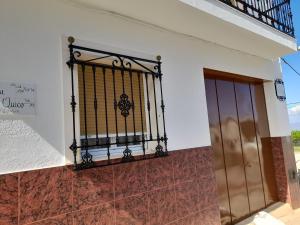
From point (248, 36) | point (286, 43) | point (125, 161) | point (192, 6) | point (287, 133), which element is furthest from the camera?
point (287, 133)

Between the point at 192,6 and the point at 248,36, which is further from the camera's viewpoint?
the point at 248,36

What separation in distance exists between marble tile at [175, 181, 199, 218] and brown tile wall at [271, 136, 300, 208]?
2823 millimetres

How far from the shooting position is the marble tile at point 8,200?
1.95 meters

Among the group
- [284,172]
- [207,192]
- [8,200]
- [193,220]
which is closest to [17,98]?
[8,200]

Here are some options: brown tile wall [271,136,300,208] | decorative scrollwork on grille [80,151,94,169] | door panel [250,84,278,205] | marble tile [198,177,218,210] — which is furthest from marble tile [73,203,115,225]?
brown tile wall [271,136,300,208]

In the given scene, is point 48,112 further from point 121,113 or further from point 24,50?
point 121,113

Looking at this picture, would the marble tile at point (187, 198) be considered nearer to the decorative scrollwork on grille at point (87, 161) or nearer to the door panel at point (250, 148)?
the decorative scrollwork on grille at point (87, 161)

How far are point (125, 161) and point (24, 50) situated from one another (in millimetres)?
1390

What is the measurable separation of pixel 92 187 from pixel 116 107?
2.79 feet

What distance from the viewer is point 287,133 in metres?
5.63

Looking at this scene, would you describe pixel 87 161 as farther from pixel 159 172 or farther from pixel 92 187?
pixel 159 172

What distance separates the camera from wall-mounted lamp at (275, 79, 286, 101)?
18.2ft

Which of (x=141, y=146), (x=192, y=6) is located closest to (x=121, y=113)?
(x=141, y=146)

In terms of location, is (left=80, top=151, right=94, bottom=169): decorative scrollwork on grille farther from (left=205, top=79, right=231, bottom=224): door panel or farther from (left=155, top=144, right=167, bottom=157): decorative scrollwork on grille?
(left=205, top=79, right=231, bottom=224): door panel
